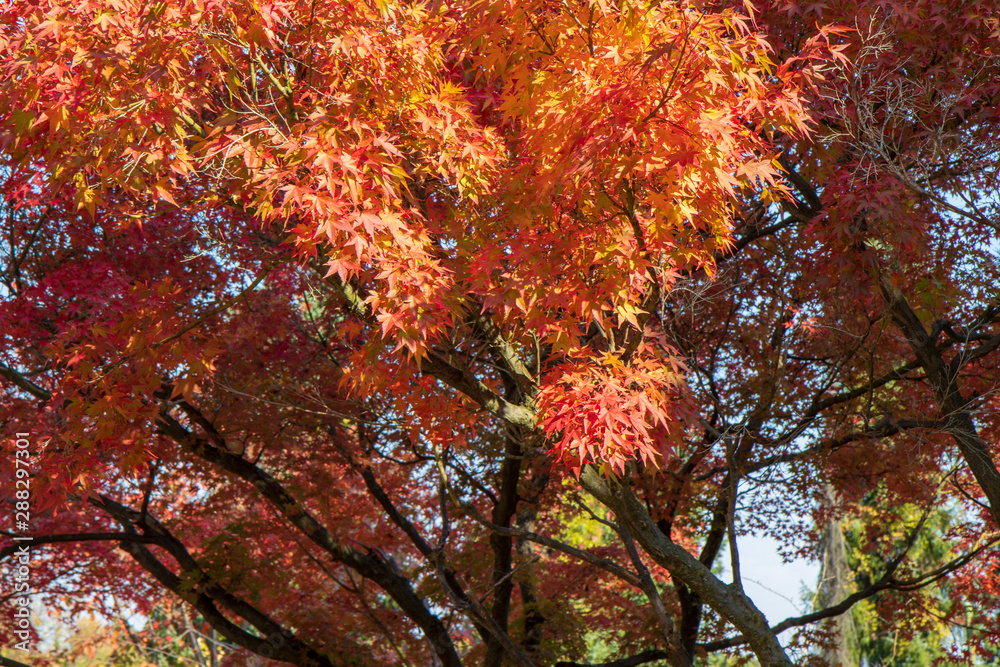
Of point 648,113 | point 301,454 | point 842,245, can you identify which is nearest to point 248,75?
point 648,113

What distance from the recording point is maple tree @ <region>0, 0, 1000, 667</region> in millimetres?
3799

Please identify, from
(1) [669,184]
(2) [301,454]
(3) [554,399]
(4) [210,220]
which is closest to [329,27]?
(1) [669,184]

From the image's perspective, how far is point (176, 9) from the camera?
12.7 ft

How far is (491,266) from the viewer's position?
396cm

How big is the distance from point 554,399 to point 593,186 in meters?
1.11

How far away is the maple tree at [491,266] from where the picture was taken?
3799mm

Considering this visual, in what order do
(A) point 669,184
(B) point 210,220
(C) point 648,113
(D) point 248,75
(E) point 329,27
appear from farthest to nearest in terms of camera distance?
(B) point 210,220
(D) point 248,75
(E) point 329,27
(A) point 669,184
(C) point 648,113

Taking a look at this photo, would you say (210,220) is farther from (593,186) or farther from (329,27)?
(593,186)

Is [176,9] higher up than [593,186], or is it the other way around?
[176,9]

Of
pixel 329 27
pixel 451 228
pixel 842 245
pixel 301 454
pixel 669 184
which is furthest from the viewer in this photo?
pixel 301 454

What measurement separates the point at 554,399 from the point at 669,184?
1.23m

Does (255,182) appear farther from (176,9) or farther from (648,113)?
(648,113)

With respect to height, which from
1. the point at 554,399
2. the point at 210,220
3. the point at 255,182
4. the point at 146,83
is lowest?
the point at 554,399

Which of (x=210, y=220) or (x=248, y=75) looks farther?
(x=210, y=220)
